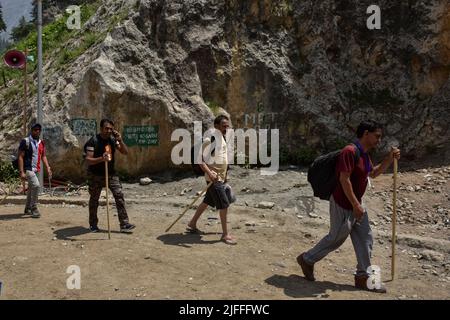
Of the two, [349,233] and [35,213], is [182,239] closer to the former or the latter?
[349,233]

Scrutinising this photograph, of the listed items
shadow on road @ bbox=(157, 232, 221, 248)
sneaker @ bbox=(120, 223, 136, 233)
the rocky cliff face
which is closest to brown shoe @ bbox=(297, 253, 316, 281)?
shadow on road @ bbox=(157, 232, 221, 248)

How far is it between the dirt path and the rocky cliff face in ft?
9.42

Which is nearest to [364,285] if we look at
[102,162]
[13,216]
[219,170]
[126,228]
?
[219,170]

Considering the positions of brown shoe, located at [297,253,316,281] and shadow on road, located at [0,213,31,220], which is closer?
brown shoe, located at [297,253,316,281]

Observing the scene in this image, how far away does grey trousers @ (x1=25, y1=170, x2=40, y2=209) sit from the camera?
26.5 ft

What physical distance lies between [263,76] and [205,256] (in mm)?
7450

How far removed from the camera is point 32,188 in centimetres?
812

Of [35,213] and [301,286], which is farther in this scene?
[35,213]

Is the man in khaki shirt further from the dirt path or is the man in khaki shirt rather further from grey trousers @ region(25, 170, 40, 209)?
grey trousers @ region(25, 170, 40, 209)

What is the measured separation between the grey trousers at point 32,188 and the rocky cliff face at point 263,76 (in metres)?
3.26

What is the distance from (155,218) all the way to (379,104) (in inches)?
286

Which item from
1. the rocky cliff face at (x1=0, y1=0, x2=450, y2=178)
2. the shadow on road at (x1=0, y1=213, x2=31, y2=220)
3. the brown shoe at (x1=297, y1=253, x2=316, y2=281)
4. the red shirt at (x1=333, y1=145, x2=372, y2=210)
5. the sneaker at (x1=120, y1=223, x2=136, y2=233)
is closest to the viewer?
the red shirt at (x1=333, y1=145, x2=372, y2=210)

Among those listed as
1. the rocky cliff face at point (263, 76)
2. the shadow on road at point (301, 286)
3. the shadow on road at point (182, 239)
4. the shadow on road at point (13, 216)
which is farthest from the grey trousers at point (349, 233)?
the rocky cliff face at point (263, 76)

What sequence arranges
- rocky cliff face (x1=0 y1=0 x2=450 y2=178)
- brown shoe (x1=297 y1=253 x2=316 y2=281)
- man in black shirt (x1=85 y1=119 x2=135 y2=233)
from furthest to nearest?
rocky cliff face (x1=0 y1=0 x2=450 y2=178) → man in black shirt (x1=85 y1=119 x2=135 y2=233) → brown shoe (x1=297 y1=253 x2=316 y2=281)
